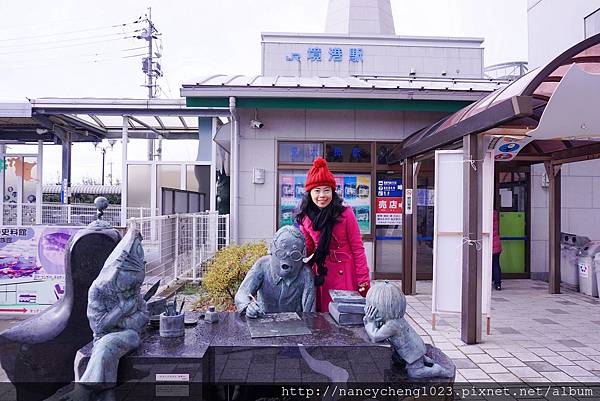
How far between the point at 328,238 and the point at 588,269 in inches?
253

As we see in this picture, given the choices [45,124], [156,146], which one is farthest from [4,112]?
[156,146]

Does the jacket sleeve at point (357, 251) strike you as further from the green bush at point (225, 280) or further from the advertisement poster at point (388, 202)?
the advertisement poster at point (388, 202)

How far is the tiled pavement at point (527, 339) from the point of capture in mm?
3922

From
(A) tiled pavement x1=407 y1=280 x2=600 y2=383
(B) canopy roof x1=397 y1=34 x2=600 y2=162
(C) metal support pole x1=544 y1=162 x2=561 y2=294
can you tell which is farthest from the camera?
(C) metal support pole x1=544 y1=162 x2=561 y2=294

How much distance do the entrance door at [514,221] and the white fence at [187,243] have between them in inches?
214

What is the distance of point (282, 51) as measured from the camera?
11.4 meters

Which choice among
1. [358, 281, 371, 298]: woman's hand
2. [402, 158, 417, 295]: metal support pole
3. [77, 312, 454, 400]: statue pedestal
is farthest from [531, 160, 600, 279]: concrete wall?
[77, 312, 454, 400]: statue pedestal

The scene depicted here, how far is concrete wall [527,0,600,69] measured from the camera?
9781 mm

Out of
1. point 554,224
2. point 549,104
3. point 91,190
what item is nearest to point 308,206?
point 549,104

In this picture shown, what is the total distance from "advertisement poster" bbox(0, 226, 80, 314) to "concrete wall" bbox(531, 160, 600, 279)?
8.11 m

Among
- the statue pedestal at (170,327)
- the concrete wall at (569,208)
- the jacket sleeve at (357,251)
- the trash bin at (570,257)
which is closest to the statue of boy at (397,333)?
the statue pedestal at (170,327)

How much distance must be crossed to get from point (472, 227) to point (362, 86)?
12.4 ft

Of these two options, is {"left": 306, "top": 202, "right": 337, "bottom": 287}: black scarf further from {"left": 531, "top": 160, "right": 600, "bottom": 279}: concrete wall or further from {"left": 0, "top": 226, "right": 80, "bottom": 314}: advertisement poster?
{"left": 531, "top": 160, "right": 600, "bottom": 279}: concrete wall

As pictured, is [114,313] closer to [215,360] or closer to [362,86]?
[215,360]
